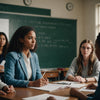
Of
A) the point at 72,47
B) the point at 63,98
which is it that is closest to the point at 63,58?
the point at 72,47

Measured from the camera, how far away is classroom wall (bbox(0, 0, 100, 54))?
5.91 meters

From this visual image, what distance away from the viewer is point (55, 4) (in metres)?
5.99

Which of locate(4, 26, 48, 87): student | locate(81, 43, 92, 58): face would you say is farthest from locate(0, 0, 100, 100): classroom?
locate(4, 26, 48, 87): student

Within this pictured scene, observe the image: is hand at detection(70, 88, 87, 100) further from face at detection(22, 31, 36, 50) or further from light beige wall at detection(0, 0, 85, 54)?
light beige wall at detection(0, 0, 85, 54)

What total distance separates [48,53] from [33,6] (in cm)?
133

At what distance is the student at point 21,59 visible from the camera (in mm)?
2438

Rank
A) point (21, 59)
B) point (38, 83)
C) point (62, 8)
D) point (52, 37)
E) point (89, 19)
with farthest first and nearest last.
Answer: point (89, 19), point (62, 8), point (52, 37), point (21, 59), point (38, 83)

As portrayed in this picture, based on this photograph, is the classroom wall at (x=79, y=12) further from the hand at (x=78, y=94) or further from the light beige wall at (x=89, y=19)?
the hand at (x=78, y=94)

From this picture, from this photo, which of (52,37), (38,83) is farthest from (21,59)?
(52,37)

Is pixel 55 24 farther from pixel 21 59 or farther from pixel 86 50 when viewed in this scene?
pixel 21 59

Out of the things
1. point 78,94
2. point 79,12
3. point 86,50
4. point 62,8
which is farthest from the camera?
point 79,12

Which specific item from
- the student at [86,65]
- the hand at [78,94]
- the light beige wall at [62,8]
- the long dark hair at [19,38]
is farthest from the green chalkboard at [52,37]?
the hand at [78,94]

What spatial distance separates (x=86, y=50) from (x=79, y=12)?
334 cm

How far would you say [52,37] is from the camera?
584cm
